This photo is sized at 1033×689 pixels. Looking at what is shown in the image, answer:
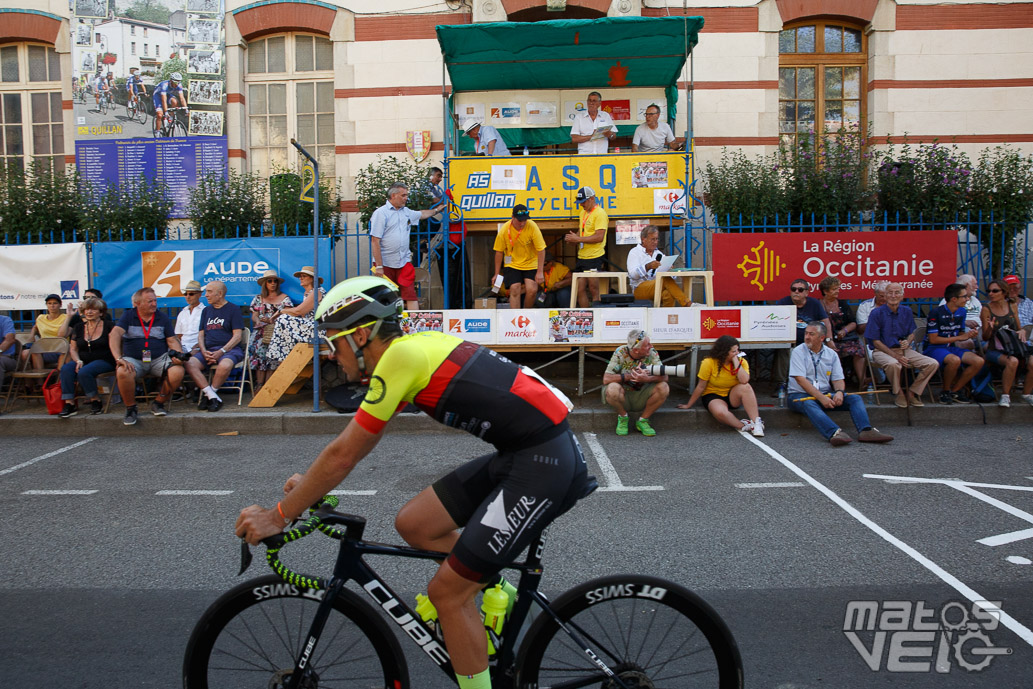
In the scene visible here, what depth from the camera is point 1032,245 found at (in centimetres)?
1344

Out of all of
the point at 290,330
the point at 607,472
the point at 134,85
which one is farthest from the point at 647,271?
the point at 134,85

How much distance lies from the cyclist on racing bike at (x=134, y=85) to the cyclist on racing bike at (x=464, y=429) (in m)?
13.6

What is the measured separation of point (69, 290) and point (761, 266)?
32.6 feet

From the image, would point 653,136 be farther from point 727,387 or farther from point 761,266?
point 727,387

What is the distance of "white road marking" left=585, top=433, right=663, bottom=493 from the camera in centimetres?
662

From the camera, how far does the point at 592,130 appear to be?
1281 centimetres

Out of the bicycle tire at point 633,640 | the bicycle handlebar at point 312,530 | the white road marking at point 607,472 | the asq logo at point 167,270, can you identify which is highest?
the asq logo at point 167,270

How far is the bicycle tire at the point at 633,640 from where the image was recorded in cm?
277

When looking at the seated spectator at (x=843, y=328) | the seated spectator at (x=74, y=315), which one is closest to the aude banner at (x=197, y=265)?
the seated spectator at (x=74, y=315)

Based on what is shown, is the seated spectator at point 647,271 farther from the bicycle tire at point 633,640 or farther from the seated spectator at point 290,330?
the bicycle tire at point 633,640

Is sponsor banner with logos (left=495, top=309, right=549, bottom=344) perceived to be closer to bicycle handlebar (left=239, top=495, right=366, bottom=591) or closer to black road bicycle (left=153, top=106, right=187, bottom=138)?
bicycle handlebar (left=239, top=495, right=366, bottom=591)

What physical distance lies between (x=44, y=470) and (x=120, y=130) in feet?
28.5

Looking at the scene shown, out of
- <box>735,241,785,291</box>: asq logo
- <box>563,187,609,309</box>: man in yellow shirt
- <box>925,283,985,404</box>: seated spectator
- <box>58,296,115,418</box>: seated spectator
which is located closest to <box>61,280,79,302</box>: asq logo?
<box>58,296,115,418</box>: seated spectator

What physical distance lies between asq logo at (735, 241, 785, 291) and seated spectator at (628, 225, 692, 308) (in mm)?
1236
